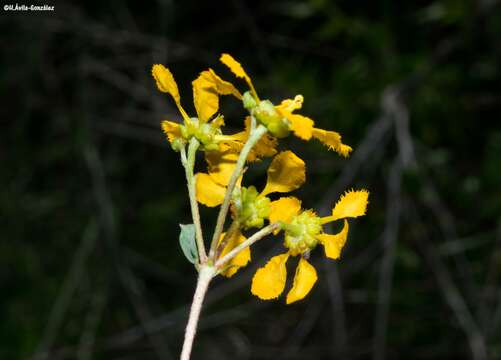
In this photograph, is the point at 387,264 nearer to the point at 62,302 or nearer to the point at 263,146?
the point at 62,302

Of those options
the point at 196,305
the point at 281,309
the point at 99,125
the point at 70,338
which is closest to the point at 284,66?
the point at 99,125

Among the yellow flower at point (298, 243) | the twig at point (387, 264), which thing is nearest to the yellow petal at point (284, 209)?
the yellow flower at point (298, 243)

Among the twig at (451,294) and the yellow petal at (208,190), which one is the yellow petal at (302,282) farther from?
the twig at (451,294)

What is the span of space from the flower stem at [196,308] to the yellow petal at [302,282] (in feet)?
0.59

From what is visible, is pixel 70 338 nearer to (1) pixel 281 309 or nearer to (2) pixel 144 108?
(1) pixel 281 309

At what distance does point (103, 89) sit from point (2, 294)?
1.55 m

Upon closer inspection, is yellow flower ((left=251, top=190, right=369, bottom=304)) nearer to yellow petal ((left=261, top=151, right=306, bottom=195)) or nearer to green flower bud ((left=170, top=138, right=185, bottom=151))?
yellow petal ((left=261, top=151, right=306, bottom=195))

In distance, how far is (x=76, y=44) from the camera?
14.1ft

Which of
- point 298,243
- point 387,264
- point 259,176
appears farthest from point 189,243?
point 259,176

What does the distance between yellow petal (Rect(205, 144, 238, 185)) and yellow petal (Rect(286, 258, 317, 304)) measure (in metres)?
0.20

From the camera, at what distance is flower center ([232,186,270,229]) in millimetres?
1107

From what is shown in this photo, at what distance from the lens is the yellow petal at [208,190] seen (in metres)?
1.19

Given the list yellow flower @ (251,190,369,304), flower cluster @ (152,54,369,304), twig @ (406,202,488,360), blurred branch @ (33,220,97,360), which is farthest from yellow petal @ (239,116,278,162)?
blurred branch @ (33,220,97,360)

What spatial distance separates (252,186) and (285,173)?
8 centimetres
